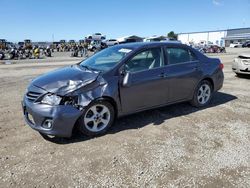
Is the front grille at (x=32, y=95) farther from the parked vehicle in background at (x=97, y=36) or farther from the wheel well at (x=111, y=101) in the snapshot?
the parked vehicle in background at (x=97, y=36)

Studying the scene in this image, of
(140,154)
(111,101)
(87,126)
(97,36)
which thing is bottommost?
(140,154)

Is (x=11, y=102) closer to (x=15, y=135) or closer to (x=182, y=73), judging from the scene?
(x=15, y=135)

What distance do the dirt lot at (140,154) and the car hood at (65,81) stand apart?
0.87 meters

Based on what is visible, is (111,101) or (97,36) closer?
(111,101)

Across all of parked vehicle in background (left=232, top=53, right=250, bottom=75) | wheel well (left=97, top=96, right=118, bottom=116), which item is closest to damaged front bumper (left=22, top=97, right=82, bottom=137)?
wheel well (left=97, top=96, right=118, bottom=116)

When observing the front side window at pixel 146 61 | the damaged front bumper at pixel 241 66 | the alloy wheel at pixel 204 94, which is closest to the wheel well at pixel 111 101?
the front side window at pixel 146 61

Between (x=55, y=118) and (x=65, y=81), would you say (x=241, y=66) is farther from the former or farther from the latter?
(x=55, y=118)

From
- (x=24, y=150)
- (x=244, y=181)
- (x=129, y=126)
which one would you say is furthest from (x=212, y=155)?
(x=24, y=150)

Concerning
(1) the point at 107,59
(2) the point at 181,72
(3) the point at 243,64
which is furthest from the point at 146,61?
(3) the point at 243,64

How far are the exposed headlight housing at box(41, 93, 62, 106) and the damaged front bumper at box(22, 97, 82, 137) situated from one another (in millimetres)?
59

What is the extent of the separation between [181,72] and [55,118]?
9.25ft

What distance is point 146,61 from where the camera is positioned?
15.8 ft

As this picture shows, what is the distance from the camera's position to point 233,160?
3.47 m

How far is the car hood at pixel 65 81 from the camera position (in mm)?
3893
